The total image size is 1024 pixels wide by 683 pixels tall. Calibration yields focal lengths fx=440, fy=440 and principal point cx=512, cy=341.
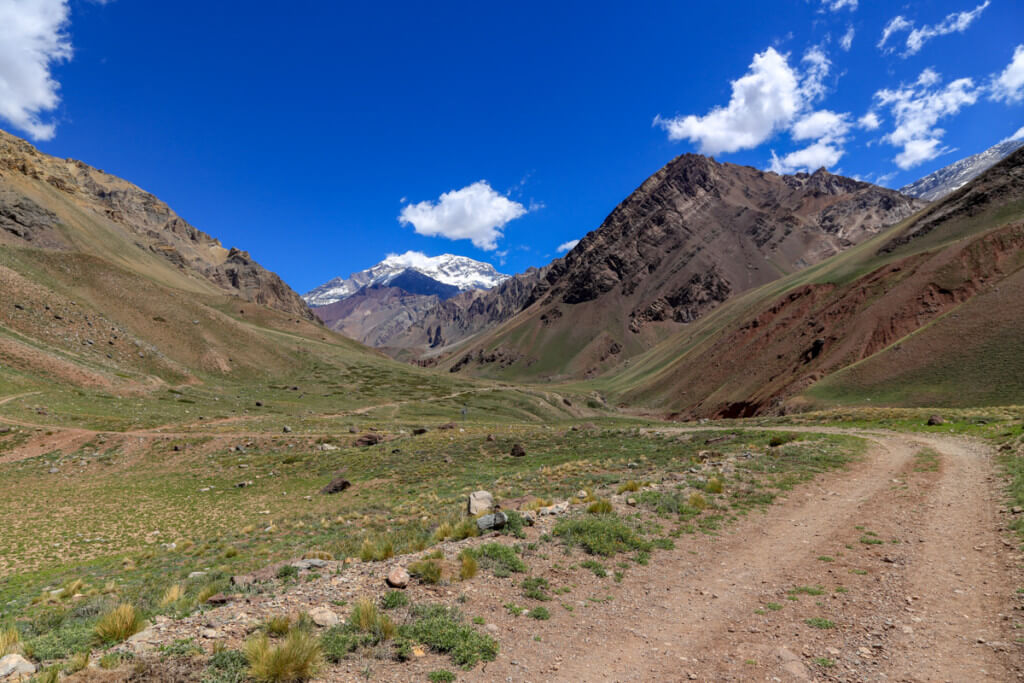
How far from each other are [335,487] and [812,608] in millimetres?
25042

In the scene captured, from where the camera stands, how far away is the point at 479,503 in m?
16.8

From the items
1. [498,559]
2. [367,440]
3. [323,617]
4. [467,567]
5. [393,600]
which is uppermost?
[367,440]

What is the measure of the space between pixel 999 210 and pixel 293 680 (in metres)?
128

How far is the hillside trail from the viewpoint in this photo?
299 inches

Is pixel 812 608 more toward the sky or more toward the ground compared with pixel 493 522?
more toward the ground

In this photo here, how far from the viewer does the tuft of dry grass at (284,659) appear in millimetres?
6582

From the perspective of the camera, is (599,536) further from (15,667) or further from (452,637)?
(15,667)

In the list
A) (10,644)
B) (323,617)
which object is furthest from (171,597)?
(323,617)

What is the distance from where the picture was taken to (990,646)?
774 cm

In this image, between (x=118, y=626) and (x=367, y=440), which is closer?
(x=118, y=626)

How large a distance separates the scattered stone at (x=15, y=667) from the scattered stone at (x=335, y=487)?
20944 mm

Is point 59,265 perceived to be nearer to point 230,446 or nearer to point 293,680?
point 230,446

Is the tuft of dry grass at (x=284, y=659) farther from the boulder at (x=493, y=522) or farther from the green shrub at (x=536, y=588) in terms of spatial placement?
the boulder at (x=493, y=522)

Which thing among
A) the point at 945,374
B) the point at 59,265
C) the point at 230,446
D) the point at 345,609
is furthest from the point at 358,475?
the point at 59,265
